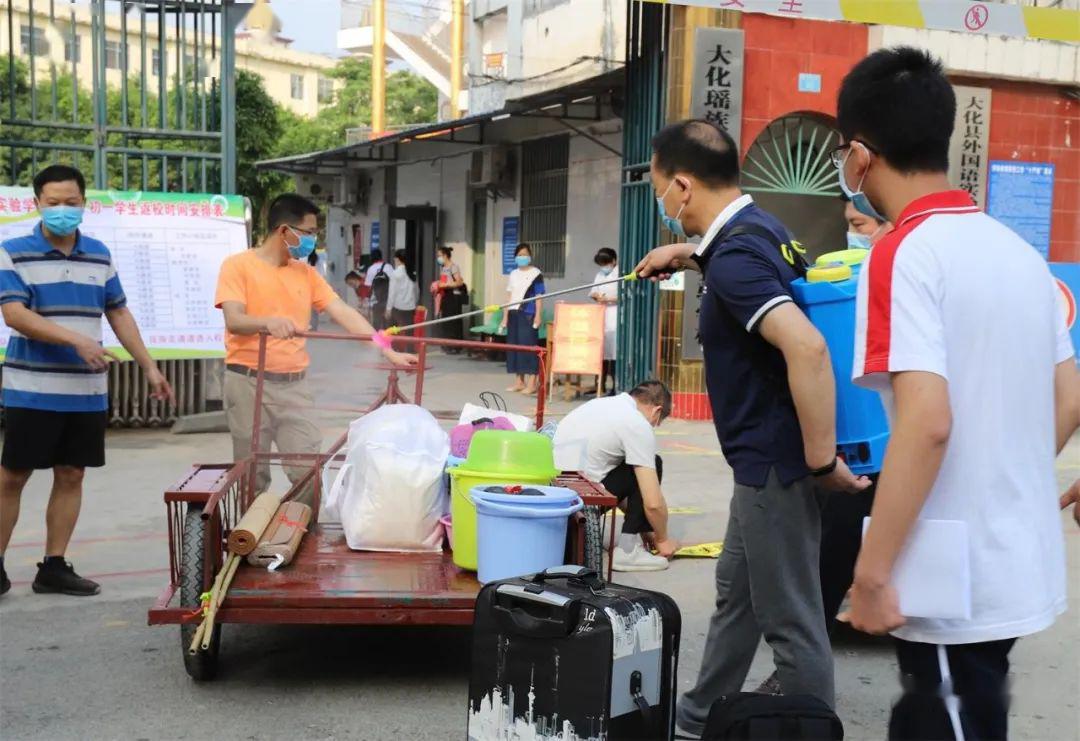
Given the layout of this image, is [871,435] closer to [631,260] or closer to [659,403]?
[659,403]

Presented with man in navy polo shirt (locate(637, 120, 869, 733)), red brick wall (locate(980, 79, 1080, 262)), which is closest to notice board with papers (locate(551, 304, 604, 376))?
red brick wall (locate(980, 79, 1080, 262))

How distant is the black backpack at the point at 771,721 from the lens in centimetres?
257

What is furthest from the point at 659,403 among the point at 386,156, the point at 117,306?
the point at 386,156

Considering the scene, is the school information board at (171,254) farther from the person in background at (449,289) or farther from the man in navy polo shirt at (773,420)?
the person in background at (449,289)

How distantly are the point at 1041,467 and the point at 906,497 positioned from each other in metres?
0.31

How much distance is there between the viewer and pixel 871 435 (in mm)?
3340

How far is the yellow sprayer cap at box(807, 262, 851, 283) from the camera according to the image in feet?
10.5

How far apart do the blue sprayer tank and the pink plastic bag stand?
2146mm

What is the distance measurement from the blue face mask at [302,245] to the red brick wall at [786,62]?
23.1 ft

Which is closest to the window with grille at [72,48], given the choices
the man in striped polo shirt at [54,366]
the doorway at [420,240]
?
the man in striped polo shirt at [54,366]

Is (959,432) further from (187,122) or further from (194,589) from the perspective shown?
(187,122)

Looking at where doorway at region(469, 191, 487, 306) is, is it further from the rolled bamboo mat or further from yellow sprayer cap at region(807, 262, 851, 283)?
yellow sprayer cap at region(807, 262, 851, 283)

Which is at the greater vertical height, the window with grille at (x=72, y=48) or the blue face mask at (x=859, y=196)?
the window with grille at (x=72, y=48)

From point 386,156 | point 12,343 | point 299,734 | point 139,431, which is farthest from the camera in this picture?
point 386,156
